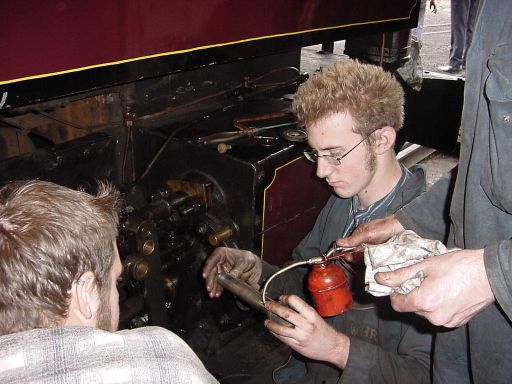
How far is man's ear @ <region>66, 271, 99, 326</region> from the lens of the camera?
0.98 meters

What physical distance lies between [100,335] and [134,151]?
1.58 m

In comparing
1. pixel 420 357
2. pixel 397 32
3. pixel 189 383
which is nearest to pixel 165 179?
pixel 420 357

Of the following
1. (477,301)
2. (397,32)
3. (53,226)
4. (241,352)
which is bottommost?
(241,352)

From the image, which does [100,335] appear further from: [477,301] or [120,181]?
[120,181]

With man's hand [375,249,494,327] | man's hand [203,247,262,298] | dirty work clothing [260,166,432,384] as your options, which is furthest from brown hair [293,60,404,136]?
man's hand [375,249,494,327]

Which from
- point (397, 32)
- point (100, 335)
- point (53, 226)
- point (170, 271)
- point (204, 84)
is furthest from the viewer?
point (397, 32)

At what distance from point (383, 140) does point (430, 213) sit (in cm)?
37

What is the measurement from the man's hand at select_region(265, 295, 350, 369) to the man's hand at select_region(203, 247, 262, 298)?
42 cm

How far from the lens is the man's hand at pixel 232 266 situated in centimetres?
182

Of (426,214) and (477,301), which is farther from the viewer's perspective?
(426,214)

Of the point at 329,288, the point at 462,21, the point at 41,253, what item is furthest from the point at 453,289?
the point at 462,21

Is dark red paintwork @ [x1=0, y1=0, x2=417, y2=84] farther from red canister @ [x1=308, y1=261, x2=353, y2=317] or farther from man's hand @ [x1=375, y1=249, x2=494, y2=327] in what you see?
man's hand @ [x1=375, y1=249, x2=494, y2=327]

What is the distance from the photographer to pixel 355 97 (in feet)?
5.88

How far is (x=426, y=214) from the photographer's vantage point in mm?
1597
